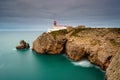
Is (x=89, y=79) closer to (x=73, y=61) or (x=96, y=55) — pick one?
(x=96, y=55)

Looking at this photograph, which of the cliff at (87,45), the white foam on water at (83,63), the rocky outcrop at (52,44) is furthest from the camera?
the rocky outcrop at (52,44)

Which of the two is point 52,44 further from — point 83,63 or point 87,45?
point 83,63

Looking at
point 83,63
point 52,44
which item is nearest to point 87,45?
point 83,63

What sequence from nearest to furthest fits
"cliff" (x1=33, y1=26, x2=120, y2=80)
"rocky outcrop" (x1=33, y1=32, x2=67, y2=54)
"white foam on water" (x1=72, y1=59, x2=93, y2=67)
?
1. "cliff" (x1=33, y1=26, x2=120, y2=80)
2. "white foam on water" (x1=72, y1=59, x2=93, y2=67)
3. "rocky outcrop" (x1=33, y1=32, x2=67, y2=54)

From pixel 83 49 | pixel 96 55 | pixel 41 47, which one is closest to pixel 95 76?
pixel 96 55

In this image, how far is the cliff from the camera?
32.0 m

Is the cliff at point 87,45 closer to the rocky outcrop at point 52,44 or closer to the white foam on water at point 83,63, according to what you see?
the rocky outcrop at point 52,44

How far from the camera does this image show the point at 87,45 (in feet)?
126

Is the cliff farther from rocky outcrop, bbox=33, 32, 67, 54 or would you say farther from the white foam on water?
the white foam on water

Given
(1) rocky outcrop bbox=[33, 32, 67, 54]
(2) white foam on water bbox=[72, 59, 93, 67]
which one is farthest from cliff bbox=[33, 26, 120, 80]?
(2) white foam on water bbox=[72, 59, 93, 67]

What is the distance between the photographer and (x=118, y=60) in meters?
16.1

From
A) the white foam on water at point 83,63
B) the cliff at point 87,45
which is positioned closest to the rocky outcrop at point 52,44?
the cliff at point 87,45

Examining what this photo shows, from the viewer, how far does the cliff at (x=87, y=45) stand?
32.0 m

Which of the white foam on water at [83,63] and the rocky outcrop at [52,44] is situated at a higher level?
the rocky outcrop at [52,44]
